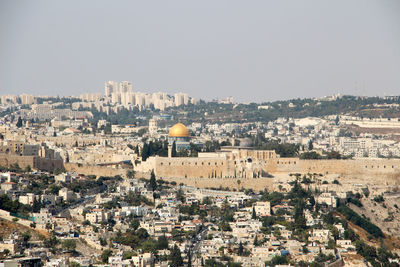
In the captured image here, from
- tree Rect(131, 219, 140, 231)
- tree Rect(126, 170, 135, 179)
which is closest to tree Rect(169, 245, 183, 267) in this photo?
tree Rect(131, 219, 140, 231)

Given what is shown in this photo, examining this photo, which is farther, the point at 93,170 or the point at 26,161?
the point at 93,170

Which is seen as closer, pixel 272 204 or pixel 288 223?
pixel 288 223

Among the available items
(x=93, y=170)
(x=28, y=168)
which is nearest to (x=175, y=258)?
(x=28, y=168)

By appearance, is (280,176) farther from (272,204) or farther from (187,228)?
(187,228)

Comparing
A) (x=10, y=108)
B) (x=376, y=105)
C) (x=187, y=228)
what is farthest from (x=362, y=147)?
(x=187, y=228)

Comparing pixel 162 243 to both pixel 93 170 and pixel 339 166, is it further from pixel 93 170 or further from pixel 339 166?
pixel 339 166

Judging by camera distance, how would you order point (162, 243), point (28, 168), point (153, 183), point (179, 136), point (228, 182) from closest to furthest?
point (162, 243), point (153, 183), point (28, 168), point (228, 182), point (179, 136)

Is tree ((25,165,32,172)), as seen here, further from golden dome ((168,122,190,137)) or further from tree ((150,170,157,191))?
golden dome ((168,122,190,137))

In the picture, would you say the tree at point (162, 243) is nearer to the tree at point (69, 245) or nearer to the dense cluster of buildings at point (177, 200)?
the dense cluster of buildings at point (177, 200)
